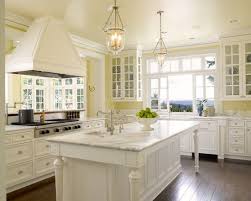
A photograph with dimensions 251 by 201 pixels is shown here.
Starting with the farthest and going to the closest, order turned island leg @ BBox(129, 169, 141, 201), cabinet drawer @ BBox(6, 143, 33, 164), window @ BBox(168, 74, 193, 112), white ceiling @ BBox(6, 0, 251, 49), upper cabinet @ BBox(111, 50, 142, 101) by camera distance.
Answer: upper cabinet @ BBox(111, 50, 142, 101) < window @ BBox(168, 74, 193, 112) < white ceiling @ BBox(6, 0, 251, 49) < cabinet drawer @ BBox(6, 143, 33, 164) < turned island leg @ BBox(129, 169, 141, 201)

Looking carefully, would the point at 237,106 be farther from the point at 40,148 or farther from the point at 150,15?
the point at 40,148

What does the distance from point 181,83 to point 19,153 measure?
4343mm

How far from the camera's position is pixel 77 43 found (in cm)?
545

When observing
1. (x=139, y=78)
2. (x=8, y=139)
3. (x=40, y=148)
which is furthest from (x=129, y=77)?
(x=8, y=139)

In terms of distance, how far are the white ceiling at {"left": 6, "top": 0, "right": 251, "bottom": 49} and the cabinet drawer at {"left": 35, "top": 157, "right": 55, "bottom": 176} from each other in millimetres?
2434

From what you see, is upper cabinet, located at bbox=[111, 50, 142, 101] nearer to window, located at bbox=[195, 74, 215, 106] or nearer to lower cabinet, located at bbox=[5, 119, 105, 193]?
window, located at bbox=[195, 74, 215, 106]

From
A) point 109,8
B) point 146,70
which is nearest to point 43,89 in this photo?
point 146,70

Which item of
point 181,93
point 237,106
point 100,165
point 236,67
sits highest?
point 236,67

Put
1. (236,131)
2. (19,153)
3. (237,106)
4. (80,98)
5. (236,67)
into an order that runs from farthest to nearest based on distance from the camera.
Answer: (80,98)
(237,106)
(236,67)
(236,131)
(19,153)

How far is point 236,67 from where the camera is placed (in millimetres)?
5316

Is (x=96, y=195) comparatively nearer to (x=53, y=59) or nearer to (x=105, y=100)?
(x=53, y=59)

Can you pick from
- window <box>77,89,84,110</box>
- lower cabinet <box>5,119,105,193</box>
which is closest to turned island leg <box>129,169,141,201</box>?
lower cabinet <box>5,119,105,193</box>

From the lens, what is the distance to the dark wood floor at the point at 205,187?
323 cm

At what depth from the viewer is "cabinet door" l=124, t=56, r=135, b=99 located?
6.47m
